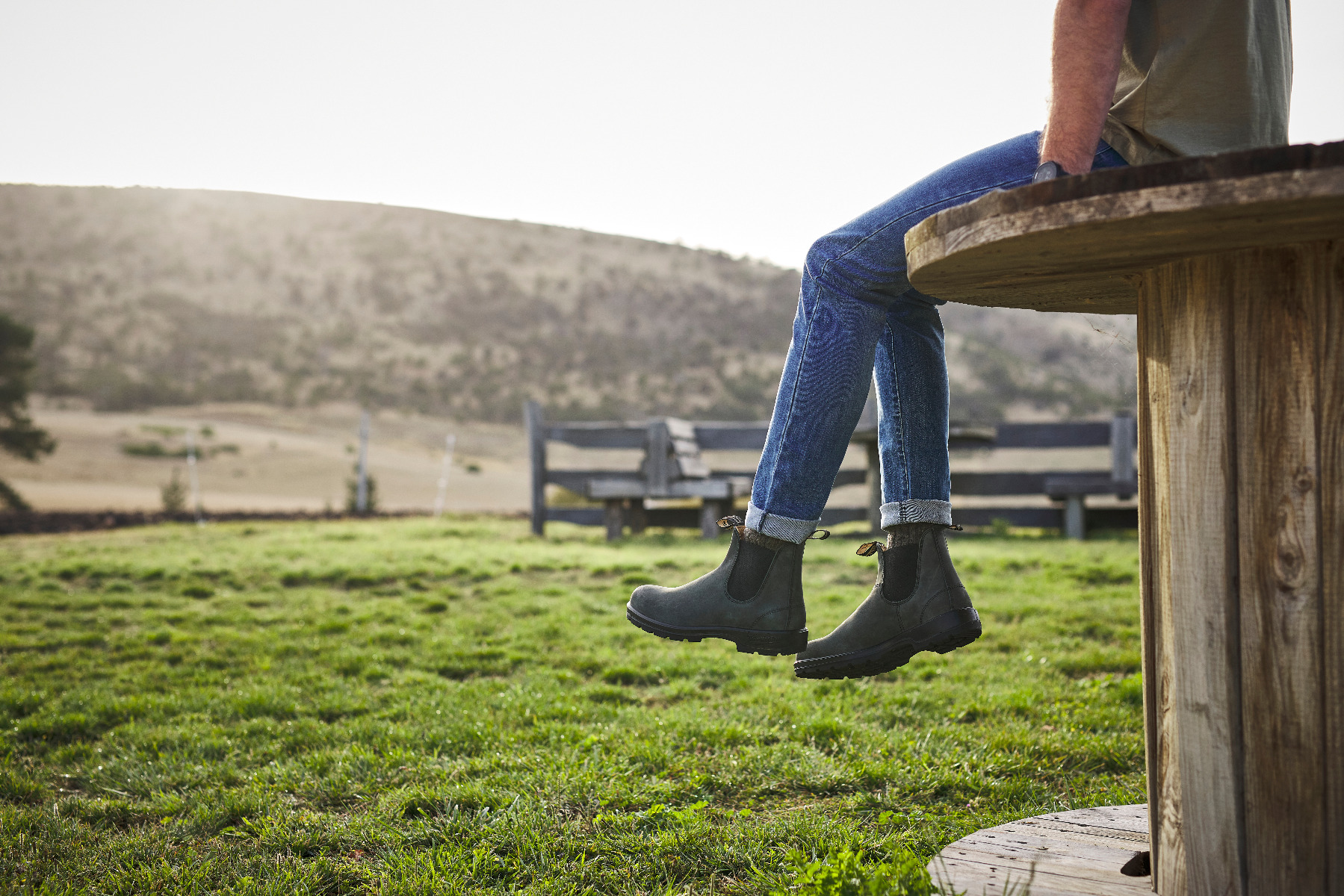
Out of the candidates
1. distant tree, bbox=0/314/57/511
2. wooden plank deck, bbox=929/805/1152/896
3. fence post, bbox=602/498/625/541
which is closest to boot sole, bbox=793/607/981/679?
wooden plank deck, bbox=929/805/1152/896

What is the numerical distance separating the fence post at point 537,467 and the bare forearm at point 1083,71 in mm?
9837

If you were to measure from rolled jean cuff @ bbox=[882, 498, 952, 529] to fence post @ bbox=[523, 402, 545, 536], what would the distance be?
367 inches

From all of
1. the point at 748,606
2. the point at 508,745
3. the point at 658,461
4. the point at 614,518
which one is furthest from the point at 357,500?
the point at 748,606

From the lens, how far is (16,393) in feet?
56.8

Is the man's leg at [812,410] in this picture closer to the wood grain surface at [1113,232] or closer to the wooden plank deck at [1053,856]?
the wood grain surface at [1113,232]

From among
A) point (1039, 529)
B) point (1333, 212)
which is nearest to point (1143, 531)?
point (1333, 212)

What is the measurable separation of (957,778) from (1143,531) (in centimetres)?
148

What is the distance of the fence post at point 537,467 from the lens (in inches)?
434

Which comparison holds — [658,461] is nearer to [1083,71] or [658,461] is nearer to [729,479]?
[729,479]

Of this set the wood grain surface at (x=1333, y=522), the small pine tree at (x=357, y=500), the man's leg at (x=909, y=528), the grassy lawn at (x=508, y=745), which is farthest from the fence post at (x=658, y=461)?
the wood grain surface at (x=1333, y=522)

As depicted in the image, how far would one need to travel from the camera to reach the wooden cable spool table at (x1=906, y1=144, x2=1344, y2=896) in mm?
1120

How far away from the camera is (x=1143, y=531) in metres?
1.40

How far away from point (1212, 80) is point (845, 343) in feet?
2.29

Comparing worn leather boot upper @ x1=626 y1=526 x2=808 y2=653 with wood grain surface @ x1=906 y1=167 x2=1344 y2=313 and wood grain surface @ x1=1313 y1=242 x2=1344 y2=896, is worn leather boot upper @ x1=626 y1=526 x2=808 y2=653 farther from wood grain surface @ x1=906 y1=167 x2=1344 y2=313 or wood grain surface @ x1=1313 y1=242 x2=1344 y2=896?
wood grain surface @ x1=1313 y1=242 x2=1344 y2=896
